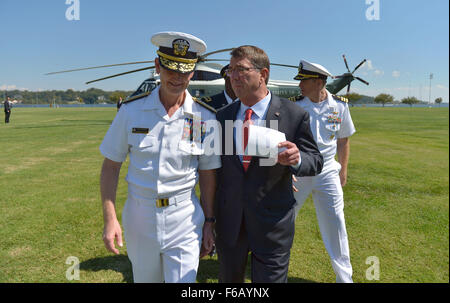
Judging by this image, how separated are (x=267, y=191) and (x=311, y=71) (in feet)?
6.60

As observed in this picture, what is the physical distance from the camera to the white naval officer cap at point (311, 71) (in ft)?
10.5

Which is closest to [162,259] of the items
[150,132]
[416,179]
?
[150,132]

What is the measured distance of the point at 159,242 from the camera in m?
1.73

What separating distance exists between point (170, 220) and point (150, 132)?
59cm

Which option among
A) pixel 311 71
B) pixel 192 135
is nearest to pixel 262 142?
pixel 192 135

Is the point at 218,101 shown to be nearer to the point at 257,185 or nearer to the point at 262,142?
the point at 257,185

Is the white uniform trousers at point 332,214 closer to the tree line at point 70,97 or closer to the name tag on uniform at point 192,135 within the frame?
the name tag on uniform at point 192,135

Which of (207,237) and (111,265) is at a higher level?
(207,237)

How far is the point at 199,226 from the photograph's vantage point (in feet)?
6.29

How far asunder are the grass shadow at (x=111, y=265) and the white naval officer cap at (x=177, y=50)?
2.66 meters

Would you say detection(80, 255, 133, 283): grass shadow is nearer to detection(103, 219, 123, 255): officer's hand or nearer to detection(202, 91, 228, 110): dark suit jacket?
detection(103, 219, 123, 255): officer's hand

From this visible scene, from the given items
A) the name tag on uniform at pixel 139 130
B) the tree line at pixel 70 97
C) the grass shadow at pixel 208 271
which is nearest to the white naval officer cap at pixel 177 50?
the name tag on uniform at pixel 139 130

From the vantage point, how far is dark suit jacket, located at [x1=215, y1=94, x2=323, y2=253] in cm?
188

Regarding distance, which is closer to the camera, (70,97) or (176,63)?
(176,63)
